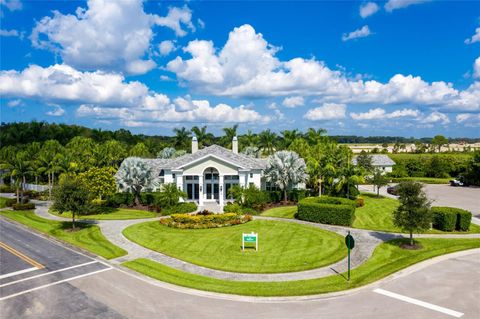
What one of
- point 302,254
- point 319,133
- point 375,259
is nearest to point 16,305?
point 302,254

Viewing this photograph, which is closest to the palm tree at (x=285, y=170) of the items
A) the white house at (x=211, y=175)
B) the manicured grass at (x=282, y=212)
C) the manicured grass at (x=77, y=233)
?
the white house at (x=211, y=175)

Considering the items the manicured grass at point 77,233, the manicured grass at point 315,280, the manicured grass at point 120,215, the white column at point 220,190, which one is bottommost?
the manicured grass at point 315,280

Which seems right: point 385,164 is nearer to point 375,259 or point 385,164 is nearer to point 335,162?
point 335,162

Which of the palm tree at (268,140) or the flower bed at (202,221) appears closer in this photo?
the flower bed at (202,221)

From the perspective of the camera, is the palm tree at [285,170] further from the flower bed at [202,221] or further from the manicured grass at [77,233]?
the manicured grass at [77,233]

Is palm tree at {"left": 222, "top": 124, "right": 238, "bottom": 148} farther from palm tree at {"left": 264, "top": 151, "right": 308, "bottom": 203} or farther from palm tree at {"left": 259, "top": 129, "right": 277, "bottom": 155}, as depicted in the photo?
palm tree at {"left": 264, "top": 151, "right": 308, "bottom": 203}

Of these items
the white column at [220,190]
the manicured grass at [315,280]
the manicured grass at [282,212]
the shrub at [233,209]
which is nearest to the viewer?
the manicured grass at [315,280]
